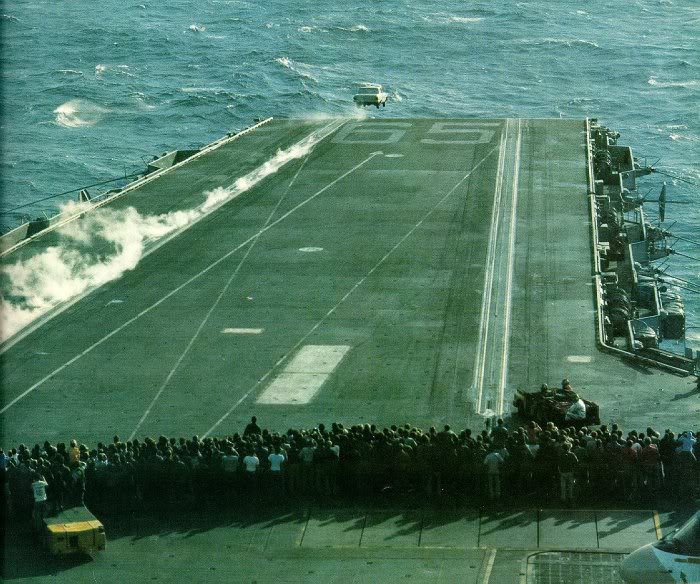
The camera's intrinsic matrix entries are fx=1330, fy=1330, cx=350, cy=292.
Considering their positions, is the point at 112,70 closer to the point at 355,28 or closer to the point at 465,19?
the point at 355,28

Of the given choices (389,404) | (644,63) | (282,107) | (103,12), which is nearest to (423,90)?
(282,107)

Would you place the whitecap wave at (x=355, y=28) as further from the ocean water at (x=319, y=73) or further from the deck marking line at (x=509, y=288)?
the deck marking line at (x=509, y=288)

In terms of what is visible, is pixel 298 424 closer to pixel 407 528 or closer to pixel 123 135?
pixel 407 528

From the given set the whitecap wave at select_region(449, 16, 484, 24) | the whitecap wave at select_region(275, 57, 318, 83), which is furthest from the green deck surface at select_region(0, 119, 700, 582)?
the whitecap wave at select_region(449, 16, 484, 24)

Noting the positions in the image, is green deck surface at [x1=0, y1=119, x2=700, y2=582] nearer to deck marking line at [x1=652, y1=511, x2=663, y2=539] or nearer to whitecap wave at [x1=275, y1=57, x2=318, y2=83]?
deck marking line at [x1=652, y1=511, x2=663, y2=539]

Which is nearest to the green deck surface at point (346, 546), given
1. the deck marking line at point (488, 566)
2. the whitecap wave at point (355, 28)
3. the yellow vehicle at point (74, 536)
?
the deck marking line at point (488, 566)

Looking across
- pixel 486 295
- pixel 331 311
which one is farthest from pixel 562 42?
pixel 331 311
